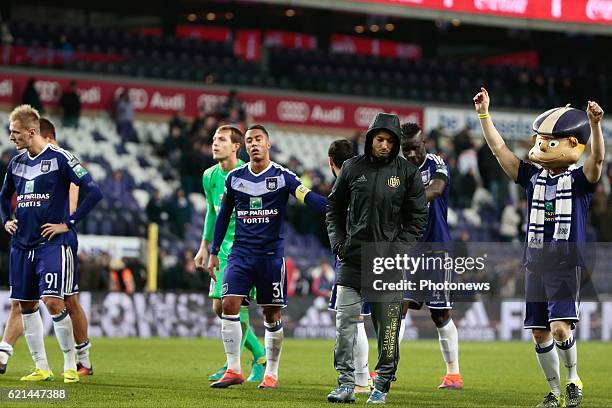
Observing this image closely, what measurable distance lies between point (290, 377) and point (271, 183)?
2517 mm

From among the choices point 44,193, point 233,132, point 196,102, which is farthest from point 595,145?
point 196,102

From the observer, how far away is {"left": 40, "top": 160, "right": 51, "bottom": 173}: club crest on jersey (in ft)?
35.6

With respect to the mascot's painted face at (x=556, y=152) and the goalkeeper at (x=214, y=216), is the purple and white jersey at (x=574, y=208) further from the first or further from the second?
the goalkeeper at (x=214, y=216)

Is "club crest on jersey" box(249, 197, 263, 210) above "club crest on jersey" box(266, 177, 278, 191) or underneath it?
underneath

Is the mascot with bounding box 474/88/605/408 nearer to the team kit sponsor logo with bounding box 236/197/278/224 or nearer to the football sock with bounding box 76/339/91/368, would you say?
the team kit sponsor logo with bounding box 236/197/278/224

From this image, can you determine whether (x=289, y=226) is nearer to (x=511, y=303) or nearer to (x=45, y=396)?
(x=511, y=303)

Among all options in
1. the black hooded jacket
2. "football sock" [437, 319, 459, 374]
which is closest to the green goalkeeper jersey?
"football sock" [437, 319, 459, 374]

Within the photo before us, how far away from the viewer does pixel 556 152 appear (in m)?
9.23

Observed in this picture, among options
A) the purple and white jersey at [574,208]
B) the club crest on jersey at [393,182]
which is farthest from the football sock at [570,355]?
the club crest on jersey at [393,182]

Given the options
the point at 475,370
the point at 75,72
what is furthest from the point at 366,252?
the point at 75,72

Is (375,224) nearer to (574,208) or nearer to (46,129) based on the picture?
(574,208)

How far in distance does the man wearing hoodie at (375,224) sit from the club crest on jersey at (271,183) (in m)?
1.63

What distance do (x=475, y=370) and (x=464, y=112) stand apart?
19.5 m

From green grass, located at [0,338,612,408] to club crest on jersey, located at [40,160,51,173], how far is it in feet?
6.24
